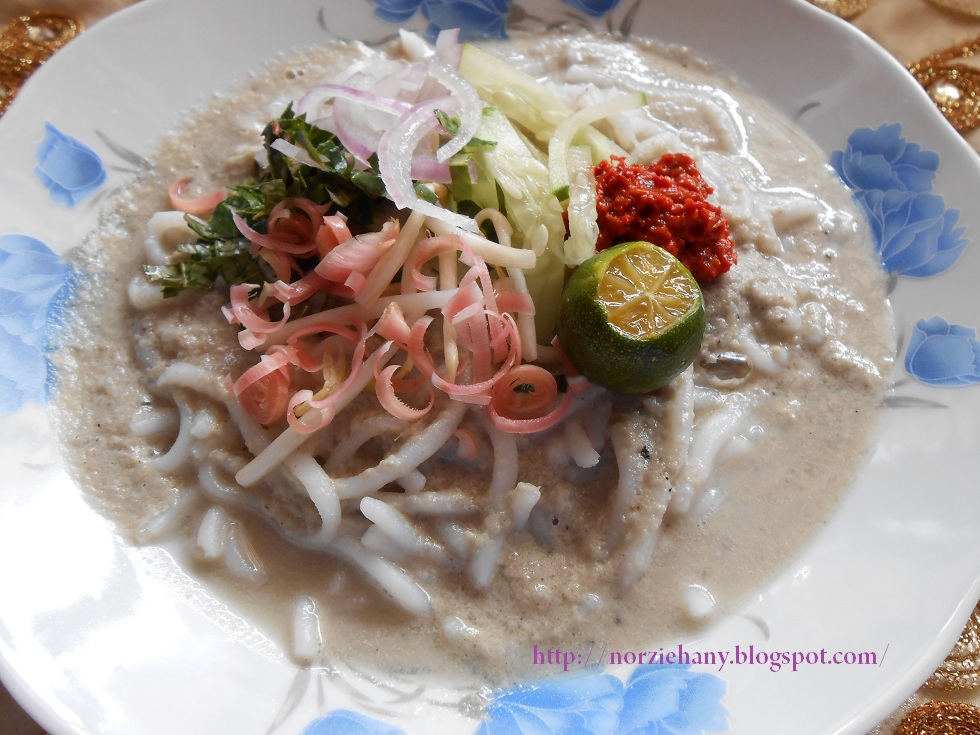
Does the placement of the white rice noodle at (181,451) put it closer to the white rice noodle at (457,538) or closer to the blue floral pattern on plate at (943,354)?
the white rice noodle at (457,538)

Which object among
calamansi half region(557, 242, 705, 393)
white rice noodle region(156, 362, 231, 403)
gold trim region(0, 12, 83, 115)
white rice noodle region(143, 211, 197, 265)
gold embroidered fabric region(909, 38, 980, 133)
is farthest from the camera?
gold embroidered fabric region(909, 38, 980, 133)

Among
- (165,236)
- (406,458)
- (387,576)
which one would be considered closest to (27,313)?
(165,236)

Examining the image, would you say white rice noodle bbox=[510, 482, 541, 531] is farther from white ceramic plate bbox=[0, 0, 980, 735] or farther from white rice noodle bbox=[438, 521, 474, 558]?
Result: white ceramic plate bbox=[0, 0, 980, 735]

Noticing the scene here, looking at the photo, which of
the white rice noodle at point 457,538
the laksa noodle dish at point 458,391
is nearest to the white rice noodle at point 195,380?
the laksa noodle dish at point 458,391

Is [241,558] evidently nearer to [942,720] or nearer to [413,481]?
[413,481]

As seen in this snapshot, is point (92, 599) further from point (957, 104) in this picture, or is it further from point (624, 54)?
point (957, 104)

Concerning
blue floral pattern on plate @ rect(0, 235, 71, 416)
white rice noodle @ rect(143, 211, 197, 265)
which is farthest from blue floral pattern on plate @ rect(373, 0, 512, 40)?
blue floral pattern on plate @ rect(0, 235, 71, 416)
